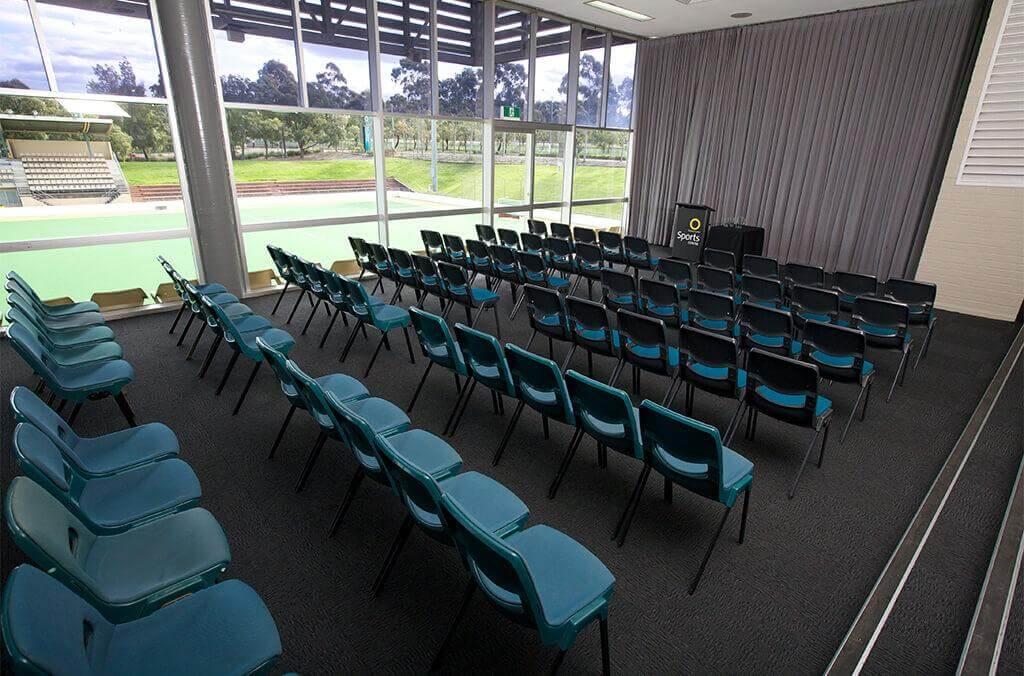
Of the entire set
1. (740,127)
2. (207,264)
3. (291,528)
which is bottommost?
(291,528)

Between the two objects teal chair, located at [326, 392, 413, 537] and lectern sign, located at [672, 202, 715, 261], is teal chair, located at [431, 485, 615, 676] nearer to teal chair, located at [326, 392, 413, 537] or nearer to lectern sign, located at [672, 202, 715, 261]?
teal chair, located at [326, 392, 413, 537]

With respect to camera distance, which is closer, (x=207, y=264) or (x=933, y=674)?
(x=933, y=674)

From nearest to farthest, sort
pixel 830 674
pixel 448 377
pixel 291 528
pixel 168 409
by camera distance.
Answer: pixel 830 674
pixel 291 528
pixel 168 409
pixel 448 377

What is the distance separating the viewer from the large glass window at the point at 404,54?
25.3 ft

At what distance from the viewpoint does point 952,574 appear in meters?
2.64

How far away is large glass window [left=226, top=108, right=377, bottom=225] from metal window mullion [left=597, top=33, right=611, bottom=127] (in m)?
5.45

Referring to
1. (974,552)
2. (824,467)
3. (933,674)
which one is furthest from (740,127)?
(933,674)

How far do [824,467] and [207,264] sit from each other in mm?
7143

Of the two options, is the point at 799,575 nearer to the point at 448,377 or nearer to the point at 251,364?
the point at 448,377

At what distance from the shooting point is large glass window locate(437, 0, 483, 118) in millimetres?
8391

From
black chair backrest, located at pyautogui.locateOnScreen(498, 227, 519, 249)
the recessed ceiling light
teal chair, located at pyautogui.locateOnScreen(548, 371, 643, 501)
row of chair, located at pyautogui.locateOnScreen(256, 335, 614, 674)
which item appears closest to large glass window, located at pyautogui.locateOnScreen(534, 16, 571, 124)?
the recessed ceiling light

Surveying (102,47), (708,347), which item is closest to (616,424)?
(708,347)

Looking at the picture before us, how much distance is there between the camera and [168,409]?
13.8 feet

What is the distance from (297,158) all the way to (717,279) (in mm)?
6281
